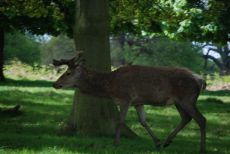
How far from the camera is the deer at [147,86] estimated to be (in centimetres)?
1394

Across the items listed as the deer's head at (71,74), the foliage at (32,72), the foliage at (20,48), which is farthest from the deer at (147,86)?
the foliage at (20,48)

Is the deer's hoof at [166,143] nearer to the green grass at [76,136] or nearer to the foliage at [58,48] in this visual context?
the green grass at [76,136]

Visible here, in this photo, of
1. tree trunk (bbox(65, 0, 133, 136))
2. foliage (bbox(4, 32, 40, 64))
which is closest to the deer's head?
tree trunk (bbox(65, 0, 133, 136))

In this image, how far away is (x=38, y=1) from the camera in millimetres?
20984

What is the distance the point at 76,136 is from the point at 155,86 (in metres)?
2.93

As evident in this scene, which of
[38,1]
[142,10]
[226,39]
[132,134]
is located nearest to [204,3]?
[226,39]

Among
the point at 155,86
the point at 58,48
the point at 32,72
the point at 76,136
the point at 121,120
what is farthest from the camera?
the point at 58,48

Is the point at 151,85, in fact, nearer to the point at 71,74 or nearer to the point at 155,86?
the point at 155,86

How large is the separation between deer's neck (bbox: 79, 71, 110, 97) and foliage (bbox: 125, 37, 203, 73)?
5650 centimetres

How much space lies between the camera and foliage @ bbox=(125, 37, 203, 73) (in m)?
72.1

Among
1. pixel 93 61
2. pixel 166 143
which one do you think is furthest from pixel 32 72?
pixel 166 143

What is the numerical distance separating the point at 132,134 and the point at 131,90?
2.63 metres

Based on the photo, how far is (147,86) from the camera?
46.0 ft

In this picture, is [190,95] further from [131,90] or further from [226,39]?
[226,39]
